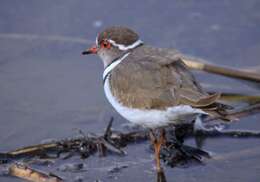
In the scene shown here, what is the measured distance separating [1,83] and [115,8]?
7.51 feet

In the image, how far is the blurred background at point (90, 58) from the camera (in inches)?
254

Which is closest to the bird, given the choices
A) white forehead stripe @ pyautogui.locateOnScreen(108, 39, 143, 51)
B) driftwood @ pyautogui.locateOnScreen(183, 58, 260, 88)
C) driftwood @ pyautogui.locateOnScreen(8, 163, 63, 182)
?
white forehead stripe @ pyautogui.locateOnScreen(108, 39, 143, 51)

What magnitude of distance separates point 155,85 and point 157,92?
68mm

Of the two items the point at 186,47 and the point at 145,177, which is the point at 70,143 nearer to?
the point at 145,177

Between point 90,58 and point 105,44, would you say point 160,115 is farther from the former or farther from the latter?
point 90,58

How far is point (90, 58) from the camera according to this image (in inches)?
350

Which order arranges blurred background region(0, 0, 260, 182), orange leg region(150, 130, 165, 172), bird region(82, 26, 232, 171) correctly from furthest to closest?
blurred background region(0, 0, 260, 182) < orange leg region(150, 130, 165, 172) < bird region(82, 26, 232, 171)

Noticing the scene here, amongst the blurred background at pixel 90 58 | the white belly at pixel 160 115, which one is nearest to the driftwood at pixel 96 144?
the blurred background at pixel 90 58

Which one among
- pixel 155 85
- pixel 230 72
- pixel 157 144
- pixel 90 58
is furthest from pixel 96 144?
pixel 90 58

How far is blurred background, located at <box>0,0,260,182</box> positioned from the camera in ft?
21.2

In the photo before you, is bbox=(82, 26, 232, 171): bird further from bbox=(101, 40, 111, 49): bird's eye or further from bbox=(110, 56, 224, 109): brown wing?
bbox=(101, 40, 111, 49): bird's eye

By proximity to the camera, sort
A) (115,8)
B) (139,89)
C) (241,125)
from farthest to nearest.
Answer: (115,8)
(241,125)
(139,89)

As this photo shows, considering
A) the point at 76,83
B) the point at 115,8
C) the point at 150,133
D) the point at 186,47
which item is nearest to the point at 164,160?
the point at 150,133

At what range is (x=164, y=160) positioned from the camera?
645cm
